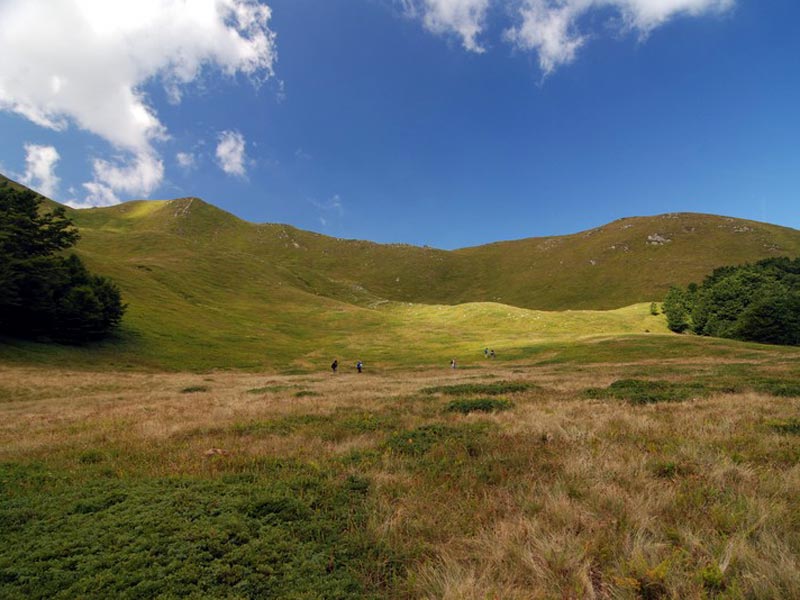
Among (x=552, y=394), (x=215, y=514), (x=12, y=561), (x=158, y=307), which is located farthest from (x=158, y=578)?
(x=158, y=307)

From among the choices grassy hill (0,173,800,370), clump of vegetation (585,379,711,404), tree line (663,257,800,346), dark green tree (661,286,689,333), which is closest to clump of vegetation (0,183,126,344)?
grassy hill (0,173,800,370)

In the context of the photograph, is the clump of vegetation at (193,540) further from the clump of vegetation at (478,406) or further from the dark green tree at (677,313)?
the dark green tree at (677,313)

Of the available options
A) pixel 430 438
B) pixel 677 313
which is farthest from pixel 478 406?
pixel 677 313

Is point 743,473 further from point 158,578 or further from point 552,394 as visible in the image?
point 552,394

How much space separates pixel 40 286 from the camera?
47062mm

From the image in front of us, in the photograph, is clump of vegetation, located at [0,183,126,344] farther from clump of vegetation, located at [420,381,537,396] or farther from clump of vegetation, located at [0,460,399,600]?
clump of vegetation, located at [0,460,399,600]

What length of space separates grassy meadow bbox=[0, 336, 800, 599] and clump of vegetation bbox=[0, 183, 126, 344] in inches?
1858

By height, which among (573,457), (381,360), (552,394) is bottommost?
(381,360)

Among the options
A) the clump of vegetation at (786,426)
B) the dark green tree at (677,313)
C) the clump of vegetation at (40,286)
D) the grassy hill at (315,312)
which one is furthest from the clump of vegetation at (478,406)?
the dark green tree at (677,313)

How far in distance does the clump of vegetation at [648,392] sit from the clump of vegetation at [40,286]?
189ft

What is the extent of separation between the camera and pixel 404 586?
4.20 meters

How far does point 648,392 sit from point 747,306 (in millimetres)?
81102

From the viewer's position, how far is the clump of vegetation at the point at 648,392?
48.7 feet

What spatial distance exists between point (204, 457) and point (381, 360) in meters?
56.4
